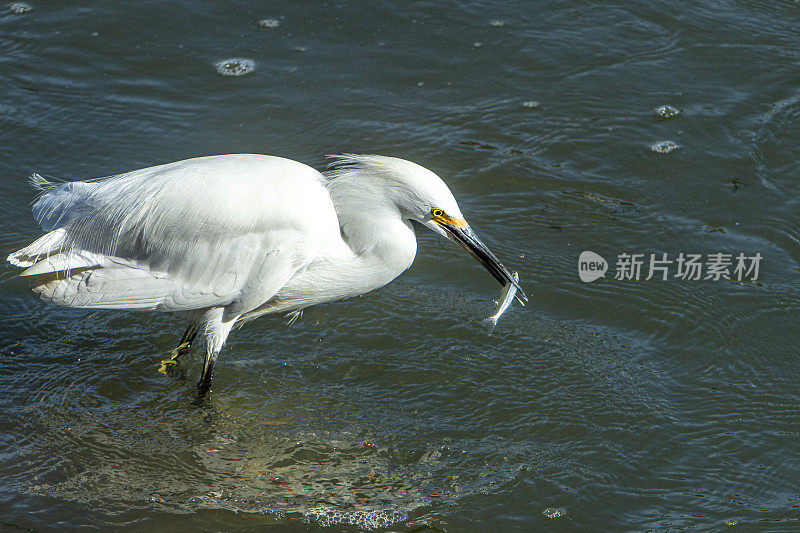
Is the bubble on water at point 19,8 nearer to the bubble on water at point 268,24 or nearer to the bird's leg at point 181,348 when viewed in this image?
the bubble on water at point 268,24

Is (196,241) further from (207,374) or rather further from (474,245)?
(474,245)

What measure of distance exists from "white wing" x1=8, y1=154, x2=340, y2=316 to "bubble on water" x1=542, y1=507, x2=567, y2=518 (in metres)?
1.52

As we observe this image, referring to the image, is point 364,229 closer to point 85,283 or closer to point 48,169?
point 85,283

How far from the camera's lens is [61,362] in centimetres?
466

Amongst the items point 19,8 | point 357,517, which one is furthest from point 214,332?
point 19,8

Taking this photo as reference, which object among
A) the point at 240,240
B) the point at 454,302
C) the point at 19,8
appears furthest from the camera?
the point at 19,8

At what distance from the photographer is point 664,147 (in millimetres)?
6184

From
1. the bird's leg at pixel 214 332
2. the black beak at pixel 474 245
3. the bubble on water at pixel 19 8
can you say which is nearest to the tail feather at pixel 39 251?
the bird's leg at pixel 214 332

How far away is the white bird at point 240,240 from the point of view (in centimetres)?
399

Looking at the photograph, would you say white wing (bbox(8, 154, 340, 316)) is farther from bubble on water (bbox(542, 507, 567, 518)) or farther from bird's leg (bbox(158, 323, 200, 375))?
bubble on water (bbox(542, 507, 567, 518))

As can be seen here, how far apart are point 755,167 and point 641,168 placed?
0.75 metres

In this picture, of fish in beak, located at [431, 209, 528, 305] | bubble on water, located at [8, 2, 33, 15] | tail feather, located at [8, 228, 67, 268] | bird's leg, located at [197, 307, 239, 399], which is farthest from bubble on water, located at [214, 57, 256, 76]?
fish in beak, located at [431, 209, 528, 305]

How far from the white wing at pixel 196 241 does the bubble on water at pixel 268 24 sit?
3.72m

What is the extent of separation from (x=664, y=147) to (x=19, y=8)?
5.70m
